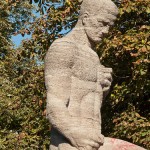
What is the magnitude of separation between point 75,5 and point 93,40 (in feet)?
24.3

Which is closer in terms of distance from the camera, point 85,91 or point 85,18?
point 85,91

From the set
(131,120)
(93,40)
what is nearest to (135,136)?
(131,120)

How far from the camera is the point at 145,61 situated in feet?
39.3

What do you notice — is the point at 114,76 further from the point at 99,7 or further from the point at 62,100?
the point at 62,100

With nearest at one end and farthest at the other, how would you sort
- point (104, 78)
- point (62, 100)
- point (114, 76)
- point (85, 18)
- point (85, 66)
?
point (62, 100) < point (85, 66) < point (104, 78) < point (85, 18) < point (114, 76)

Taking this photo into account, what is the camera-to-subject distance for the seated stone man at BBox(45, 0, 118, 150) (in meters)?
6.00

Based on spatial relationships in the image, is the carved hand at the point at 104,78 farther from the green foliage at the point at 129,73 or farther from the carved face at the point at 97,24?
the green foliage at the point at 129,73

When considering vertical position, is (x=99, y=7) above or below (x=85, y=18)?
above

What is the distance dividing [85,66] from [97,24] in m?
0.58

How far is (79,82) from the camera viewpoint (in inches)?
250

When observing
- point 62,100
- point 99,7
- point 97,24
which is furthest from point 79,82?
point 99,7

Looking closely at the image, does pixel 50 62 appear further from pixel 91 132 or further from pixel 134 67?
pixel 134 67

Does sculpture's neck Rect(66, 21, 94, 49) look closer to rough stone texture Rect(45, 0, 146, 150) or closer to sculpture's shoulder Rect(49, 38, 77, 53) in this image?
rough stone texture Rect(45, 0, 146, 150)

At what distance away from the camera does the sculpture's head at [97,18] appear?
6.69m
